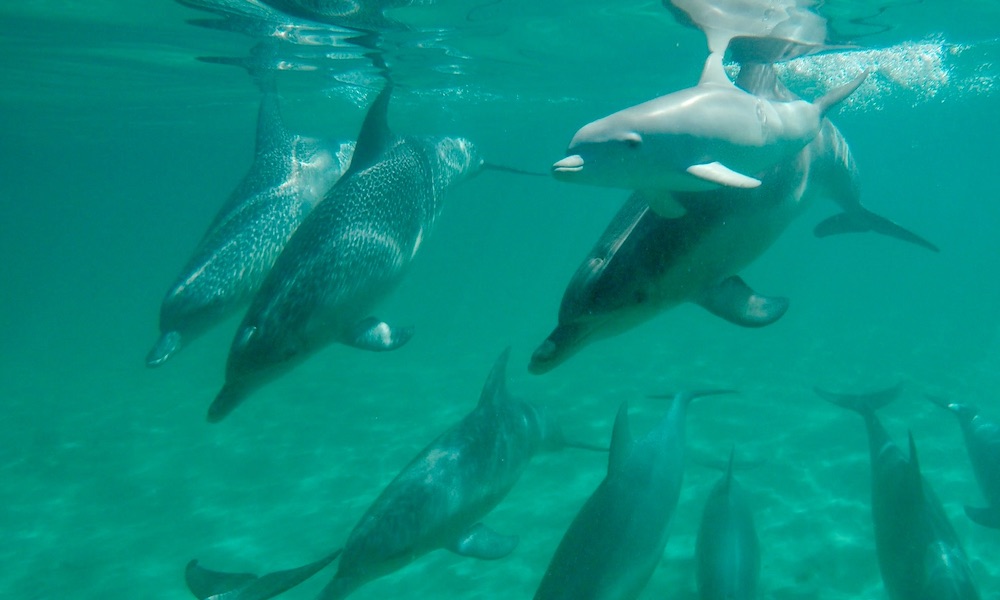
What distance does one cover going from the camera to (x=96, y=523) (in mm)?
11922

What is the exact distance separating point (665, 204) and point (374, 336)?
6.57 ft

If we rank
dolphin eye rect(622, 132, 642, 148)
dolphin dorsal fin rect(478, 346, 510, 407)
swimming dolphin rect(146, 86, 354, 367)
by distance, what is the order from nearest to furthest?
dolphin eye rect(622, 132, 642, 148) → swimming dolphin rect(146, 86, 354, 367) → dolphin dorsal fin rect(478, 346, 510, 407)

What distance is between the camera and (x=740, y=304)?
3.33 meters

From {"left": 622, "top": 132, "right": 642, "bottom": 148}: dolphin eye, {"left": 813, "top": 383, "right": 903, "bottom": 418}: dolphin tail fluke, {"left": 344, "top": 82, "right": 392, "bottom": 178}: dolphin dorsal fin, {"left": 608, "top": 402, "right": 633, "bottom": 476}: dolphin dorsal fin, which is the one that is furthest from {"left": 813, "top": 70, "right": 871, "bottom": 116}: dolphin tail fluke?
{"left": 813, "top": 383, "right": 903, "bottom": 418}: dolphin tail fluke

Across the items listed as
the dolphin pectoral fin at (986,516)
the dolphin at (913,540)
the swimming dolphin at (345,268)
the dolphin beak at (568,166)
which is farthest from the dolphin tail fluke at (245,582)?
the dolphin pectoral fin at (986,516)

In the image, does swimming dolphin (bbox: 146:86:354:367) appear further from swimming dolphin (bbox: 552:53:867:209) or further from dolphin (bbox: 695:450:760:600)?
dolphin (bbox: 695:450:760:600)

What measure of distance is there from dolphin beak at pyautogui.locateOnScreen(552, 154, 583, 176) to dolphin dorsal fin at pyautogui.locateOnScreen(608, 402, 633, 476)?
3.33 m

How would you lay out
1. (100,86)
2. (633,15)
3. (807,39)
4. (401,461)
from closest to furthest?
(401,461) → (807,39) → (633,15) → (100,86)

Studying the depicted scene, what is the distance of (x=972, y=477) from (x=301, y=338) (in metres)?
13.8

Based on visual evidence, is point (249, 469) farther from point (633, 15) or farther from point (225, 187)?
point (225, 187)

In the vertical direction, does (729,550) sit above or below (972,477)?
above

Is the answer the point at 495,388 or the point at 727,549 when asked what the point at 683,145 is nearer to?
the point at 495,388

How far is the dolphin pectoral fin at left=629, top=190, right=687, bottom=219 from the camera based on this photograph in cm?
311

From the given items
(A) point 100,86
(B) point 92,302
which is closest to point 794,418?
(A) point 100,86
